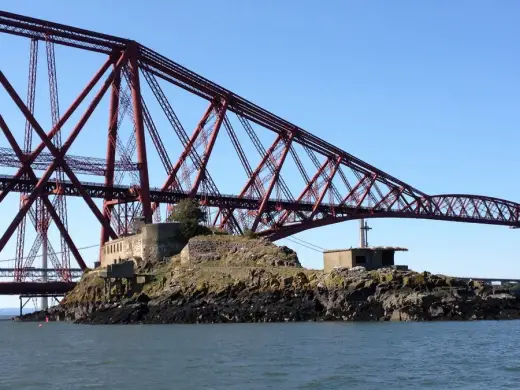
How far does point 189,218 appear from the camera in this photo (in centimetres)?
9869

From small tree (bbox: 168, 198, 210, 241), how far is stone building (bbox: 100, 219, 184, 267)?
1.05 metres

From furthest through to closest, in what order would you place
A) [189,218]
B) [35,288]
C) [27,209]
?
[189,218] < [35,288] < [27,209]

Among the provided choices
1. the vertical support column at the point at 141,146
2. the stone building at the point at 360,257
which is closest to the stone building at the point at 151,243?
the vertical support column at the point at 141,146

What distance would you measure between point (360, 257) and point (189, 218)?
2278 cm

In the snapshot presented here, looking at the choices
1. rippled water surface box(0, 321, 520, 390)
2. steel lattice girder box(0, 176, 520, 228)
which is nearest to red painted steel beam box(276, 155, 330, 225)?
steel lattice girder box(0, 176, 520, 228)

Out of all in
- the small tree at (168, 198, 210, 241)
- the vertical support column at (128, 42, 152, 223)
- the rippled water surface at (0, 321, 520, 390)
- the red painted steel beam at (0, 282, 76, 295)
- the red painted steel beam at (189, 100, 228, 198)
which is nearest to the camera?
the rippled water surface at (0, 321, 520, 390)

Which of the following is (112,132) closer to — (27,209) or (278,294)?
(27,209)

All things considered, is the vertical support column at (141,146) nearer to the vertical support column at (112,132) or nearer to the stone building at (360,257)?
the vertical support column at (112,132)

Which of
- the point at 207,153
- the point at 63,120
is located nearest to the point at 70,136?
the point at 63,120

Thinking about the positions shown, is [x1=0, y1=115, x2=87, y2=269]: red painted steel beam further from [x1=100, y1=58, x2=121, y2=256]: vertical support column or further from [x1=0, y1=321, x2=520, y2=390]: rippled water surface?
[x1=0, y1=321, x2=520, y2=390]: rippled water surface

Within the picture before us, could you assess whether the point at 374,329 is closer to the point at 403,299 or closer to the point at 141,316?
the point at 403,299

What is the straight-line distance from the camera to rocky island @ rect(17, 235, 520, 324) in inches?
2968

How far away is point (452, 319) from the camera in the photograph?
75.6m

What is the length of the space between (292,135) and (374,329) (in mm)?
65161
